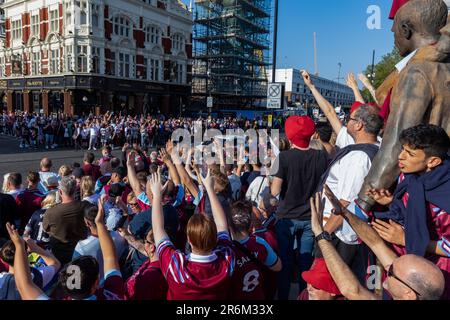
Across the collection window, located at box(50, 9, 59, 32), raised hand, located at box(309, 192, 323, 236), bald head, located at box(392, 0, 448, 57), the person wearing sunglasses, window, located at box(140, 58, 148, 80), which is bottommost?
the person wearing sunglasses

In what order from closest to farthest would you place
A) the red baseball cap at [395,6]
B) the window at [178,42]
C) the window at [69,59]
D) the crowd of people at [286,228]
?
1. the crowd of people at [286,228]
2. the red baseball cap at [395,6]
3. the window at [69,59]
4. the window at [178,42]

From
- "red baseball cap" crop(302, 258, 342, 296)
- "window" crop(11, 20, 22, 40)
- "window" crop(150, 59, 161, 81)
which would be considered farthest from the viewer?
"window" crop(150, 59, 161, 81)

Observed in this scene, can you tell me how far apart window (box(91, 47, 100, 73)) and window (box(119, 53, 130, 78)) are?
2744 mm

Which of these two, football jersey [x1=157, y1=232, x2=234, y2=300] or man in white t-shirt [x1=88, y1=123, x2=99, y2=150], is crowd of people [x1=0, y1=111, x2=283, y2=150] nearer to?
man in white t-shirt [x1=88, y1=123, x2=99, y2=150]

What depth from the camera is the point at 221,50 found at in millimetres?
48844

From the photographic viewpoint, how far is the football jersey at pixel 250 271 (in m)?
2.61

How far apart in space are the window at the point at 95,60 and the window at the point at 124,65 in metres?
2.74

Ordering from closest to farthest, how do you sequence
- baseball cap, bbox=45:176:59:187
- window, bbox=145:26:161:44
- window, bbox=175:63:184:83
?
baseball cap, bbox=45:176:59:187 → window, bbox=145:26:161:44 → window, bbox=175:63:184:83

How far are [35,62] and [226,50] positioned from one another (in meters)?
23.7

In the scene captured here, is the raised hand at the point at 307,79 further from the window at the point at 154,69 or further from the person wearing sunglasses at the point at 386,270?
the window at the point at 154,69

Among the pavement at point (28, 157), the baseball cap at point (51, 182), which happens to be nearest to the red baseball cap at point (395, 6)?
the baseball cap at point (51, 182)

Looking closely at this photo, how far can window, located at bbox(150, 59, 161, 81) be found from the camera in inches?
1540

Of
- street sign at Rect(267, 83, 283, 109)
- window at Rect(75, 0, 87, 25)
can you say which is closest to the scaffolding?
window at Rect(75, 0, 87, 25)
